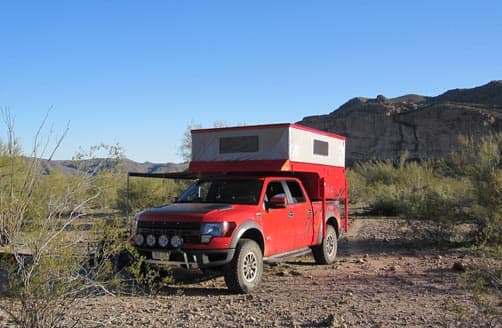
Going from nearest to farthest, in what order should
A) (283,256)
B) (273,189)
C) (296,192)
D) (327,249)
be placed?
(283,256) < (273,189) < (296,192) < (327,249)

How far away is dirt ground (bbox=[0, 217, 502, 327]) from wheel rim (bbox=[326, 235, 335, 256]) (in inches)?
11.8

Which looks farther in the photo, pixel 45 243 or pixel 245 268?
pixel 245 268

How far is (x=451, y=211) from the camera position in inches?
515

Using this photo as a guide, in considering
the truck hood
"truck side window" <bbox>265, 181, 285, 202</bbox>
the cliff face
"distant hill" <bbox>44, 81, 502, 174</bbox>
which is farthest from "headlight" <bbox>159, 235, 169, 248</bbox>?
the cliff face

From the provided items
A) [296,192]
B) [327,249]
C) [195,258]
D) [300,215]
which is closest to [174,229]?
[195,258]

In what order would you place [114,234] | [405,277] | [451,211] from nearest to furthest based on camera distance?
[114,234] < [405,277] < [451,211]

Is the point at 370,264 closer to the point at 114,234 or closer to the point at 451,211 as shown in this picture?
the point at 451,211

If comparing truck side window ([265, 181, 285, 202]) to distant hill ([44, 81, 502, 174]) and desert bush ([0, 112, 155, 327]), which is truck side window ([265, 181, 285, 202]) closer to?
desert bush ([0, 112, 155, 327])

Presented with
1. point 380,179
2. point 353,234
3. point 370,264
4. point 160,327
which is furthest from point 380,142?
point 160,327

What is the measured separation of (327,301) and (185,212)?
245cm

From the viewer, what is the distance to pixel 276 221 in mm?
9211

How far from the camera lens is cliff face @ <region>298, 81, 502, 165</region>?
5838cm

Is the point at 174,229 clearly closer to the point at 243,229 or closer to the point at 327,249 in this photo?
the point at 243,229

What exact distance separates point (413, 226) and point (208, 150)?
5.79m
